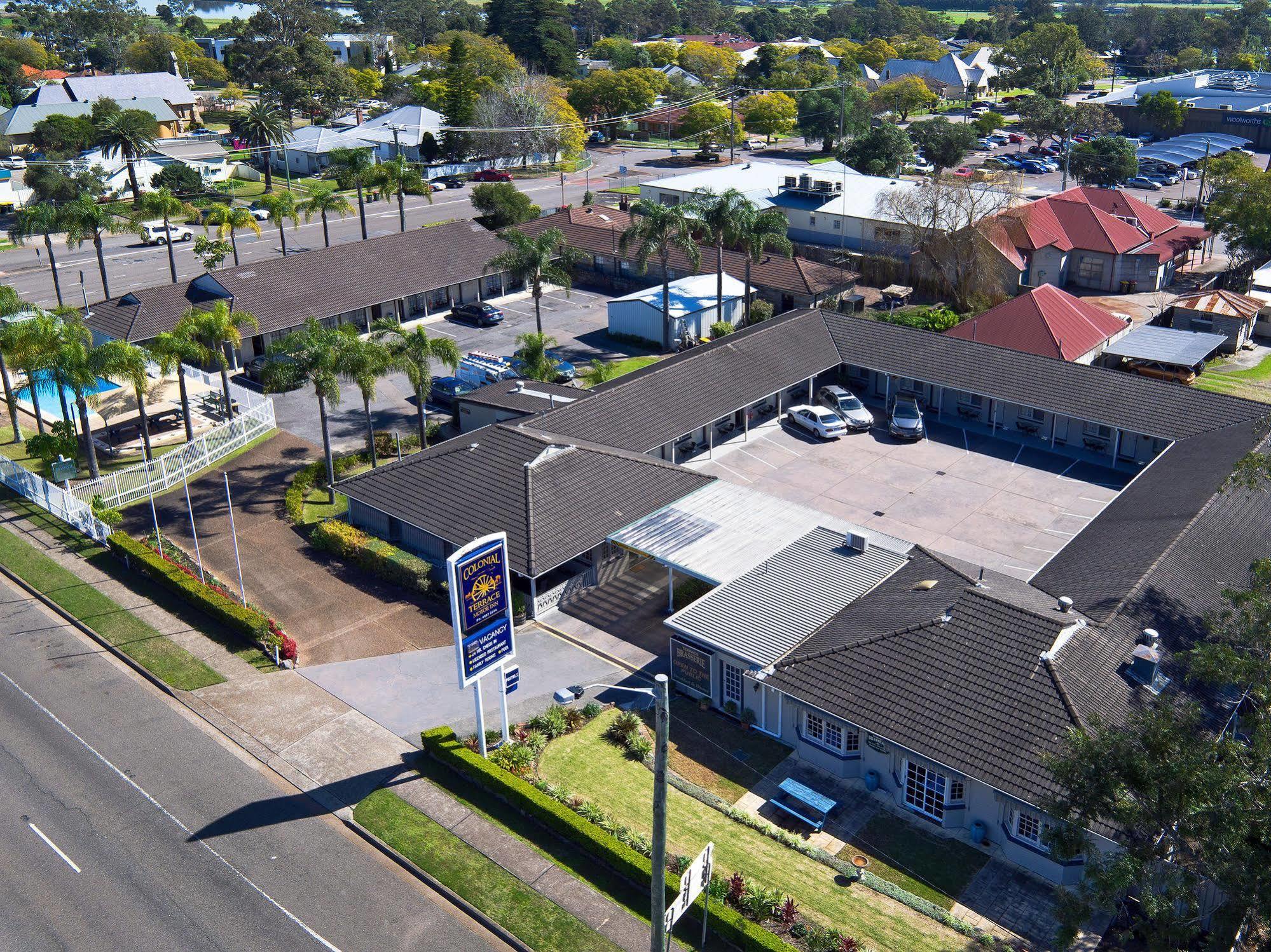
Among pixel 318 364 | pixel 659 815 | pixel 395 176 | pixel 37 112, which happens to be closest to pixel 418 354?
pixel 318 364

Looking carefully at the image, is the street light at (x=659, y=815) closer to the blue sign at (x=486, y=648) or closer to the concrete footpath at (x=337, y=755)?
the concrete footpath at (x=337, y=755)

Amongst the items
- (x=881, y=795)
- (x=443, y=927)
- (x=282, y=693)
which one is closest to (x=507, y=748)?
(x=443, y=927)

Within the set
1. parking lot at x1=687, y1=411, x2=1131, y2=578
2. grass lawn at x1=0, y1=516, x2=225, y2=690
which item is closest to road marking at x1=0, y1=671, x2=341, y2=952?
grass lawn at x1=0, y1=516, x2=225, y2=690

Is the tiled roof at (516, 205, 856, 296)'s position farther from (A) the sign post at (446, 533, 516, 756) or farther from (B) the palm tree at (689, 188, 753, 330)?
(A) the sign post at (446, 533, 516, 756)

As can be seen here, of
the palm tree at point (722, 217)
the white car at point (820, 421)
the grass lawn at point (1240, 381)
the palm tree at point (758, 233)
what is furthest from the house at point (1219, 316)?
the palm tree at point (722, 217)

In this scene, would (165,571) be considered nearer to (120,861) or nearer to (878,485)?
(120,861)

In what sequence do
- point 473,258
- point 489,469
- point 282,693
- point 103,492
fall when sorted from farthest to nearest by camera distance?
point 473,258 → point 103,492 → point 489,469 → point 282,693
